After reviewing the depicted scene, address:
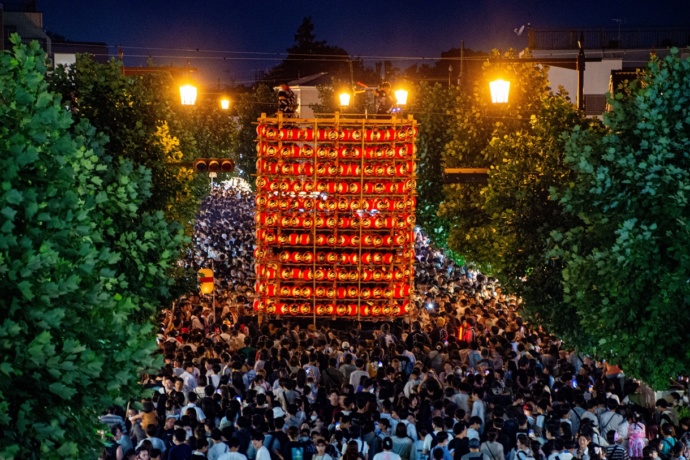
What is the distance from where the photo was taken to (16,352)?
309 inches

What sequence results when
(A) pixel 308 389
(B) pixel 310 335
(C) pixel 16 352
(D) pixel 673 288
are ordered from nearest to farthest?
(C) pixel 16 352
(D) pixel 673 288
(A) pixel 308 389
(B) pixel 310 335

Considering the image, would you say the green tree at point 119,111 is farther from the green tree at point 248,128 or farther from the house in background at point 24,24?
the green tree at point 248,128

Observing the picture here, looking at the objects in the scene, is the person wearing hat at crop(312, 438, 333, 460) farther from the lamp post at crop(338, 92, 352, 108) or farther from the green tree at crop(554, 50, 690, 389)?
the lamp post at crop(338, 92, 352, 108)

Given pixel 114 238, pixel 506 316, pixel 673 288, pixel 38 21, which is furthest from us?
Result: pixel 38 21

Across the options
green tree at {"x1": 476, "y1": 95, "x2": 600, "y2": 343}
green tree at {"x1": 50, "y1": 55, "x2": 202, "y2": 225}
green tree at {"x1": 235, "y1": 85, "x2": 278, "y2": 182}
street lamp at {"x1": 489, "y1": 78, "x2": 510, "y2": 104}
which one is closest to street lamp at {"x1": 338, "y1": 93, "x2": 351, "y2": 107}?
green tree at {"x1": 476, "y1": 95, "x2": 600, "y2": 343}

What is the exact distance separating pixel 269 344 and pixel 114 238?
7.69m

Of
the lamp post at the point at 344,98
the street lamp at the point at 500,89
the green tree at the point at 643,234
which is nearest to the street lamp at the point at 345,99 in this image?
the lamp post at the point at 344,98

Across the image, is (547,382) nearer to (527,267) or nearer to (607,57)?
(527,267)

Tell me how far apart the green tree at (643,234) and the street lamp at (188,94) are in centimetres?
1032

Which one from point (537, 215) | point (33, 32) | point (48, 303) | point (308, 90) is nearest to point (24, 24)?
point (33, 32)

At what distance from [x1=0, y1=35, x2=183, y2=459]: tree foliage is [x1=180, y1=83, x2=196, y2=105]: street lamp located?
43.1ft

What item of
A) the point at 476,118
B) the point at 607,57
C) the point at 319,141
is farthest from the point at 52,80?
the point at 607,57

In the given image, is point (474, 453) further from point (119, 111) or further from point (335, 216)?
point (335, 216)

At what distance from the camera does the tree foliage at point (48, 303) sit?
793cm
